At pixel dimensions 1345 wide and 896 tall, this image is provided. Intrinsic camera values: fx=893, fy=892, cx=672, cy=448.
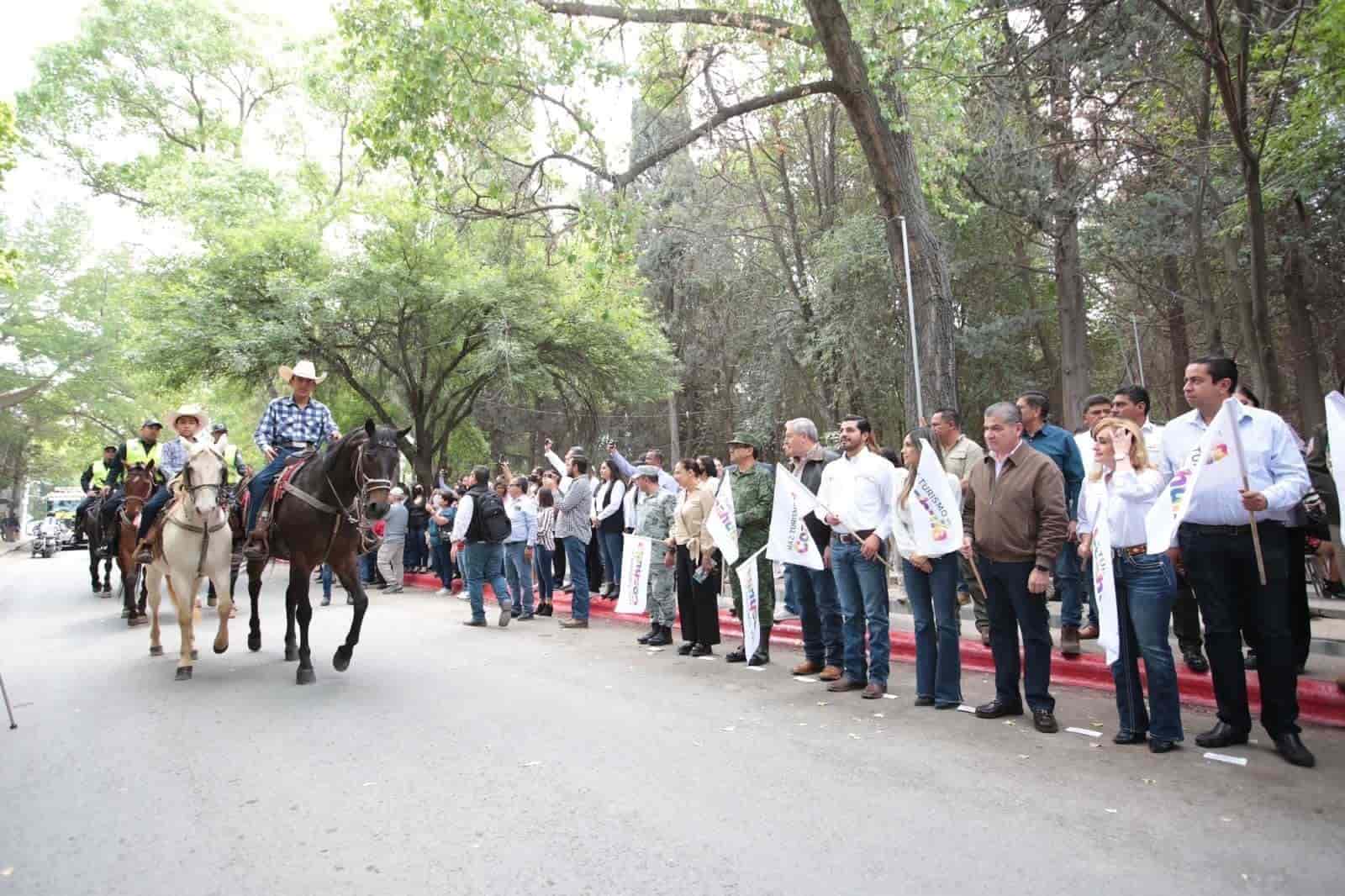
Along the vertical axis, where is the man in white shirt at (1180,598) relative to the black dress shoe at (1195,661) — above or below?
above

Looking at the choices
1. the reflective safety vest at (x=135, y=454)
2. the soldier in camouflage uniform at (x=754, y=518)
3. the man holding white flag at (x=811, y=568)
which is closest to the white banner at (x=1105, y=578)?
the man holding white flag at (x=811, y=568)

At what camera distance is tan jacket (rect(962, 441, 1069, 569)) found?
5926 millimetres

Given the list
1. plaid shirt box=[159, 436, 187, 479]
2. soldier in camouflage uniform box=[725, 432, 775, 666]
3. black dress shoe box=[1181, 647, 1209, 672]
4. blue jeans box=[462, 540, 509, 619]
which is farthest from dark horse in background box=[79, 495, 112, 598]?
black dress shoe box=[1181, 647, 1209, 672]

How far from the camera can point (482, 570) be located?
12.2 meters

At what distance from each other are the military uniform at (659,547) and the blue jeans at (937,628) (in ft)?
12.9

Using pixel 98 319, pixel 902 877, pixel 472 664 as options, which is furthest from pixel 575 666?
pixel 98 319

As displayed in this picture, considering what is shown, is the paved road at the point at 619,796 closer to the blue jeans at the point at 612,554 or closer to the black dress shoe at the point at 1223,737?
the black dress shoe at the point at 1223,737

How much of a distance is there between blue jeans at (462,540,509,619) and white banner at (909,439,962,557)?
6.79m

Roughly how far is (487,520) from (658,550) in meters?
2.60

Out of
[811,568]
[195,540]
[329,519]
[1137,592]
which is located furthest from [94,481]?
[1137,592]

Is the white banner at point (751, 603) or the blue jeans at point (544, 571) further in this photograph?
the blue jeans at point (544, 571)

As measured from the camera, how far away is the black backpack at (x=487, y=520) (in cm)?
1181

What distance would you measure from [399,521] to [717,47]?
10.5 meters

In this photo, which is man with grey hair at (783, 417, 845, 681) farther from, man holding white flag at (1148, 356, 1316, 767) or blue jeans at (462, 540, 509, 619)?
blue jeans at (462, 540, 509, 619)
